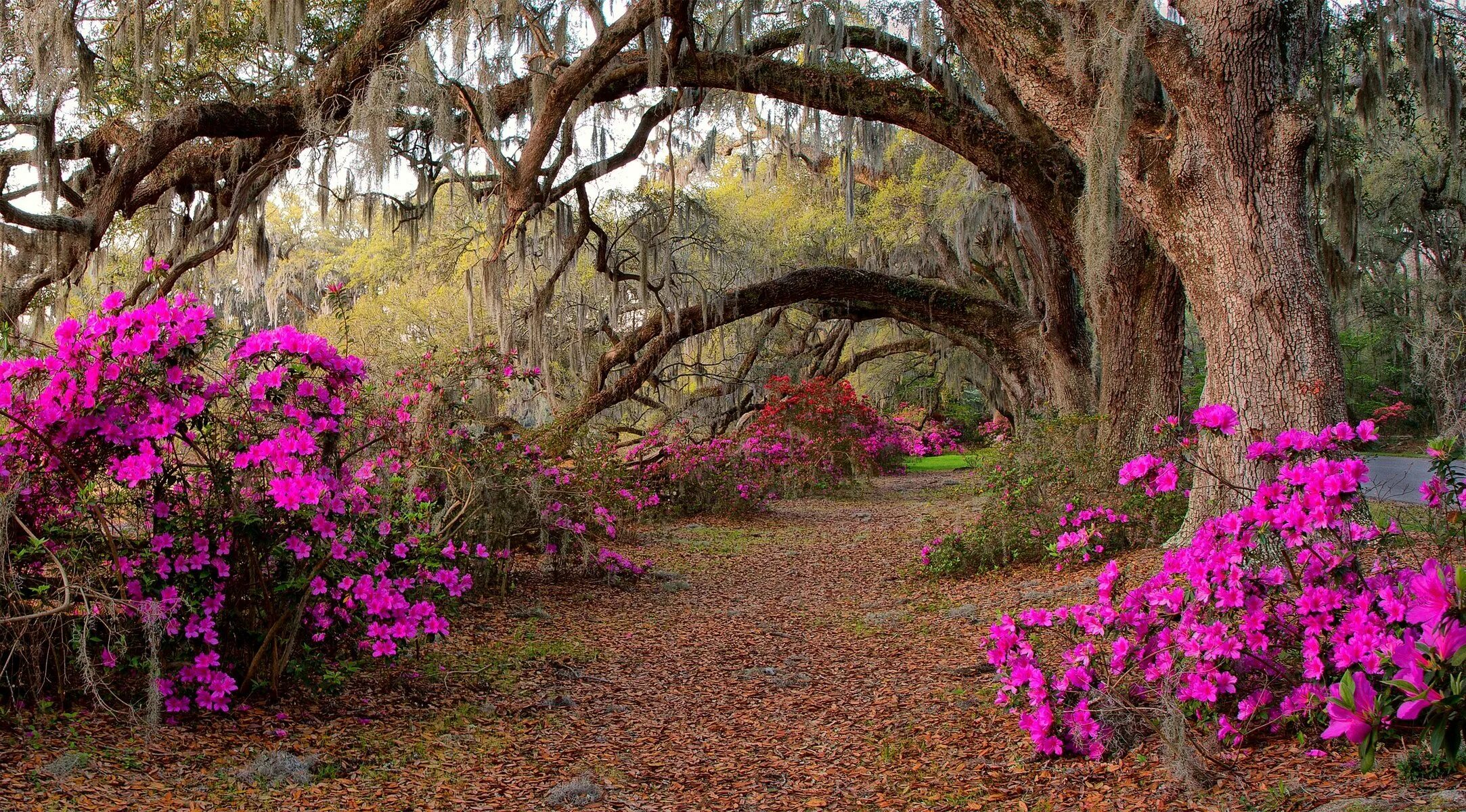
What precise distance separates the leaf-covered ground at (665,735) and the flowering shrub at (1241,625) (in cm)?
17

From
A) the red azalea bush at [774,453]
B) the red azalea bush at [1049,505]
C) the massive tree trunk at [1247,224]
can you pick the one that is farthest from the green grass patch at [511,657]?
the red azalea bush at [774,453]

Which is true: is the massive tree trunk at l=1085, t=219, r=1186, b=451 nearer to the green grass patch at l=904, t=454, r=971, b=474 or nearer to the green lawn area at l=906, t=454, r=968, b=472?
the green grass patch at l=904, t=454, r=971, b=474

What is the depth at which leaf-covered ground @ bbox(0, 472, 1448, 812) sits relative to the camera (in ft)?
9.71

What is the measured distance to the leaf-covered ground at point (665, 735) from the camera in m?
2.96

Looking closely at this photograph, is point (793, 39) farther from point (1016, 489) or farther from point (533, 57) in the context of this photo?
point (1016, 489)

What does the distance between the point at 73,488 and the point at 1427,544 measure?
6.08 meters

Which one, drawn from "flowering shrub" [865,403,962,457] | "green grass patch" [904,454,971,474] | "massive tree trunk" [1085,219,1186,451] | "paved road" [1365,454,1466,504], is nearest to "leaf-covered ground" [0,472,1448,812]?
"massive tree trunk" [1085,219,1186,451]

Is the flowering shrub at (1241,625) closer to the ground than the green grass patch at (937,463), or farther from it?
farther from it

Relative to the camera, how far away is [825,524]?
1120cm

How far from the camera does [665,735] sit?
4.02 meters

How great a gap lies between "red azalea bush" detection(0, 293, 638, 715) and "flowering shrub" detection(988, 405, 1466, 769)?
2.51 m

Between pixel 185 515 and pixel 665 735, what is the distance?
1.99m

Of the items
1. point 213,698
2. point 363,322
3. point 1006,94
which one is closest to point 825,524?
Answer: point 1006,94

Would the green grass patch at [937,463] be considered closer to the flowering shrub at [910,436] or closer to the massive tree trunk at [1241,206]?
the flowering shrub at [910,436]
